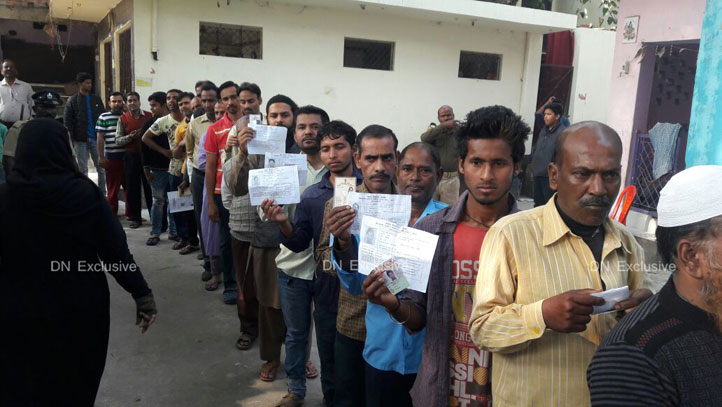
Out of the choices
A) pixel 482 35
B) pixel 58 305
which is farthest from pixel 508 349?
pixel 482 35

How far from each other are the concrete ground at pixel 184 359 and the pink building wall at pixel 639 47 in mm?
6165

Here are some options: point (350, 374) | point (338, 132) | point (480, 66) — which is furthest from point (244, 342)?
point (480, 66)

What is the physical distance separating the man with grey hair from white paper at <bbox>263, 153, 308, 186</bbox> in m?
2.26

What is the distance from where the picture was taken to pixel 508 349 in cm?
156

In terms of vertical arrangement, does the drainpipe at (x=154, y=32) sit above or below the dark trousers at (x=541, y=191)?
above

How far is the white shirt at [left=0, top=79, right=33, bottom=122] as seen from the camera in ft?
25.1

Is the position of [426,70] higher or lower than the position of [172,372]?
higher

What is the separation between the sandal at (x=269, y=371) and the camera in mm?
3789

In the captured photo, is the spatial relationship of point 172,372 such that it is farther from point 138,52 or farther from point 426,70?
point 426,70

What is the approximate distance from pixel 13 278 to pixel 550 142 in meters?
6.99

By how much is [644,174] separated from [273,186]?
6708 mm

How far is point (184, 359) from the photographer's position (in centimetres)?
410

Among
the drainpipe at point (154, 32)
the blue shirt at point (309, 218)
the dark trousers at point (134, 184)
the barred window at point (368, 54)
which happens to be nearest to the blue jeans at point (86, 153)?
the dark trousers at point (134, 184)

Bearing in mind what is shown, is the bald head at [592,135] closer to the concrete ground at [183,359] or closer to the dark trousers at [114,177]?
the concrete ground at [183,359]
